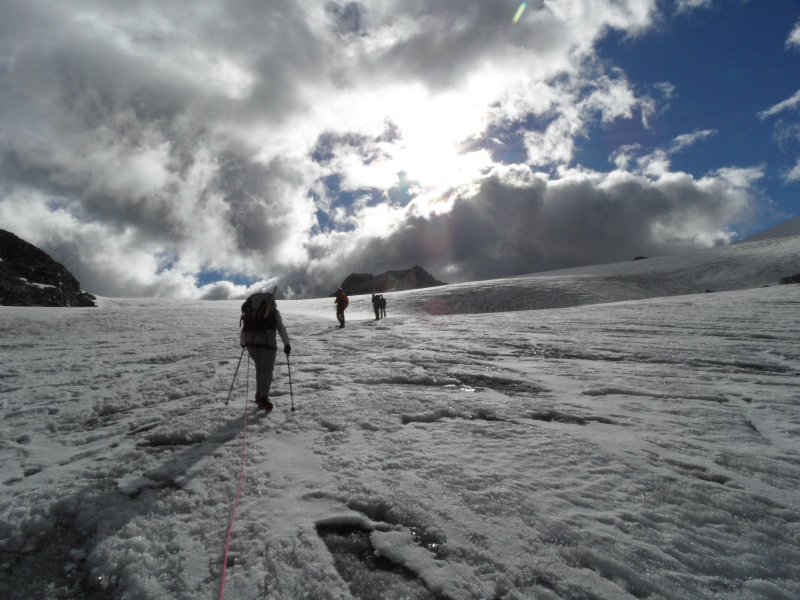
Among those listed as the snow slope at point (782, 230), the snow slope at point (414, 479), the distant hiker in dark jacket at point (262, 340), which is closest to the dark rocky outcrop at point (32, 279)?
the snow slope at point (414, 479)

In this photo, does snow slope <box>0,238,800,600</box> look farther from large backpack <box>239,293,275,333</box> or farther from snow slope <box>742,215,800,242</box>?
snow slope <box>742,215,800,242</box>

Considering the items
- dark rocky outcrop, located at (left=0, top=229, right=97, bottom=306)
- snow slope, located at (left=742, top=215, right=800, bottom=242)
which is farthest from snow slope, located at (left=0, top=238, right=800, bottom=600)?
snow slope, located at (left=742, top=215, right=800, bottom=242)

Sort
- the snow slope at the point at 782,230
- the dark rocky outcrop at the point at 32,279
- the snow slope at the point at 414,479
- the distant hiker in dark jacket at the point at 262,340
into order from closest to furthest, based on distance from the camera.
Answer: the snow slope at the point at 414,479 < the distant hiker in dark jacket at the point at 262,340 < the dark rocky outcrop at the point at 32,279 < the snow slope at the point at 782,230

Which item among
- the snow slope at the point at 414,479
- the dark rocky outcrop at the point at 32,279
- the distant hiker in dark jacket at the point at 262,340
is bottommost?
the snow slope at the point at 414,479

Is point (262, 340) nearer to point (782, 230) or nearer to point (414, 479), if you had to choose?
point (414, 479)

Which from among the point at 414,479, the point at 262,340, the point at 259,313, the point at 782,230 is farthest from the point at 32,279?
the point at 782,230

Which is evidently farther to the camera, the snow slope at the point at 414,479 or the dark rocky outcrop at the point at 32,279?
the dark rocky outcrop at the point at 32,279

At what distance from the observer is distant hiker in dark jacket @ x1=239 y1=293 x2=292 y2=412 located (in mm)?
6891

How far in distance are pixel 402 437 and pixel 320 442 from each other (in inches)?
45.2

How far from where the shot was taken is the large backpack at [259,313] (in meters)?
6.95

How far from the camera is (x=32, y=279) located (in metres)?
50.8

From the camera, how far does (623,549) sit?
10.8ft

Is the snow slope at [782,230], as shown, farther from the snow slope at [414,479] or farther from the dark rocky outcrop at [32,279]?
the dark rocky outcrop at [32,279]

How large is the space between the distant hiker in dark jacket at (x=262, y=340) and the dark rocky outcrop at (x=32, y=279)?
1624 inches
